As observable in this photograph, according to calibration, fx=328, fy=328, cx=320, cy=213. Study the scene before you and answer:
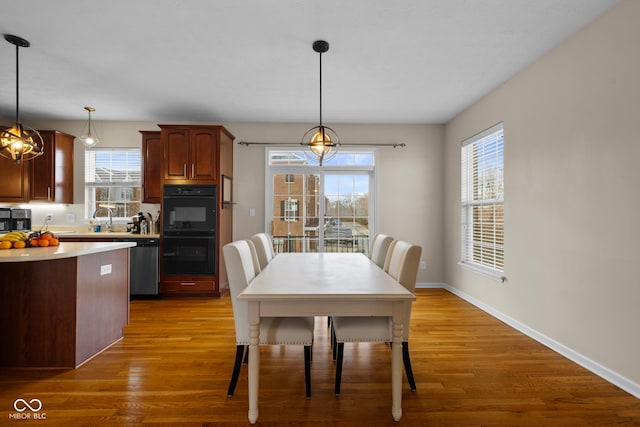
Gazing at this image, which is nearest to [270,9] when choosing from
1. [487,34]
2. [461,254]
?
[487,34]

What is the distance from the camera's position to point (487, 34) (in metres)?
2.53

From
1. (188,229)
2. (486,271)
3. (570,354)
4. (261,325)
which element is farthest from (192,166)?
(570,354)

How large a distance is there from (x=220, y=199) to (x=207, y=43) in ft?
6.89

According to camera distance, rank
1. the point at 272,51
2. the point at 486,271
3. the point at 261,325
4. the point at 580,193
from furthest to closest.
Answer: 1. the point at 486,271
2. the point at 272,51
3. the point at 580,193
4. the point at 261,325

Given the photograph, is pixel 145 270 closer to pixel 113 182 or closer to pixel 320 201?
pixel 113 182

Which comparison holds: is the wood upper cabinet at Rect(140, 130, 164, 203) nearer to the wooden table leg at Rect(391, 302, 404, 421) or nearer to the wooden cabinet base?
the wooden cabinet base

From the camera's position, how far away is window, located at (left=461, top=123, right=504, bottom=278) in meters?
3.65

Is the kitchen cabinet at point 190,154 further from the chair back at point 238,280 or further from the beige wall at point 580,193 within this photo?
the beige wall at point 580,193

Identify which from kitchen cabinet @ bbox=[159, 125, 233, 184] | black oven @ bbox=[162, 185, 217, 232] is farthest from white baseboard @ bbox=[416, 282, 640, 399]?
kitchen cabinet @ bbox=[159, 125, 233, 184]

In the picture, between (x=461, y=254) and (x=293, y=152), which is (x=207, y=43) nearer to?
(x=293, y=152)

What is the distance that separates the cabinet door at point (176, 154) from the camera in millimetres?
4332

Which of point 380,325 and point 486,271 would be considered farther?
point 486,271

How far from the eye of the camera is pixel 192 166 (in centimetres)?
433

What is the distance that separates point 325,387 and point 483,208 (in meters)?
2.96
